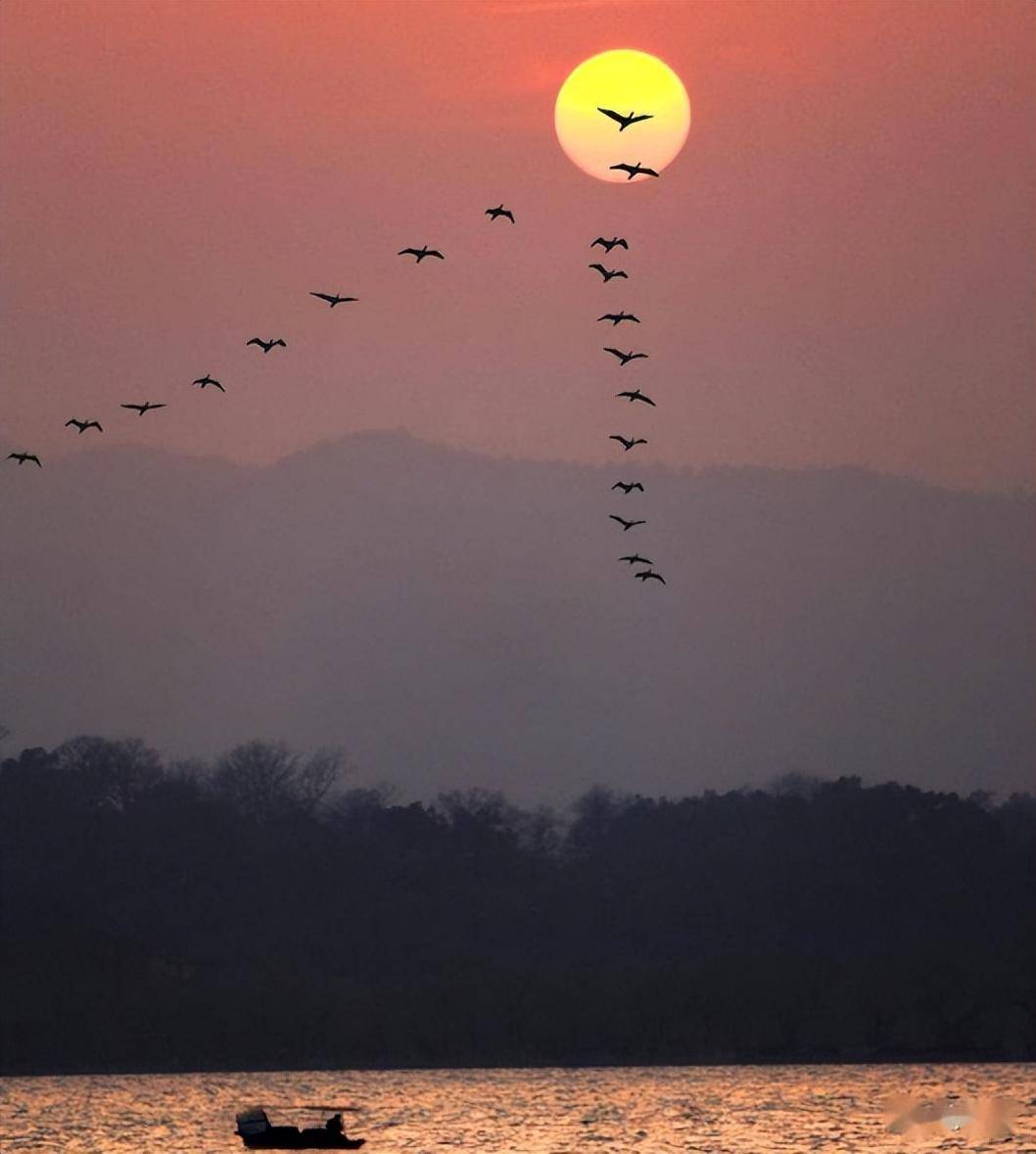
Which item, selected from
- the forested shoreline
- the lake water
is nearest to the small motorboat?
the lake water

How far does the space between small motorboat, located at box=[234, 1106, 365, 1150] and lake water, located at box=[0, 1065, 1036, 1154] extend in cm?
395

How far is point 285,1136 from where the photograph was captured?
6569cm

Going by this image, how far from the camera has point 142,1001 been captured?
3912 inches

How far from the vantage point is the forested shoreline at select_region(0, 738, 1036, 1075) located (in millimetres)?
99125

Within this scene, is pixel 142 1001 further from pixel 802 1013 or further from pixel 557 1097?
pixel 802 1013

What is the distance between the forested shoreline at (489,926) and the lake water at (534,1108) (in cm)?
290

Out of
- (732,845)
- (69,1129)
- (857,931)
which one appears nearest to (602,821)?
(732,845)

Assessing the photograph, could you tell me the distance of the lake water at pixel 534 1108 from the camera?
71.5m

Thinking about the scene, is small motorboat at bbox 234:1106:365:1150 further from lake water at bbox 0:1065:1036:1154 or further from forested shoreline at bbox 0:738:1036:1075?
forested shoreline at bbox 0:738:1036:1075

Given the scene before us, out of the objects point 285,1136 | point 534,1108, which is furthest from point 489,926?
point 285,1136

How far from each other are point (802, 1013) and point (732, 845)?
13.5 m

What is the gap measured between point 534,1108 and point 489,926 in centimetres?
2876

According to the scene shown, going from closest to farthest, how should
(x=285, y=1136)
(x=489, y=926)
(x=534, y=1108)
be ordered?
(x=285, y=1136) → (x=534, y=1108) → (x=489, y=926)

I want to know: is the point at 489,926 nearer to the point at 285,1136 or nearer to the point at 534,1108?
the point at 534,1108
